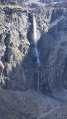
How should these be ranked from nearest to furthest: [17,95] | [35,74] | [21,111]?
[21,111]
[17,95]
[35,74]

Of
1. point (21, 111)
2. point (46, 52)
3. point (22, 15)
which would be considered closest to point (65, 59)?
point (46, 52)

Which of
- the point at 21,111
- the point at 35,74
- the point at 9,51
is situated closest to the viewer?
the point at 21,111

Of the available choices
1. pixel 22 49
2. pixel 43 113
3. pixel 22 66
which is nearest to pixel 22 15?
pixel 22 49

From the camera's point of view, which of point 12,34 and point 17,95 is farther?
point 12,34

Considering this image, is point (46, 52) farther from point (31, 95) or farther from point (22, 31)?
point (31, 95)

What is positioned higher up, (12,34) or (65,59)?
(12,34)

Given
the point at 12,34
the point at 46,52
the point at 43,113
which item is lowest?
the point at 43,113

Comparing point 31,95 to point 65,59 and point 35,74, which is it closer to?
point 35,74
